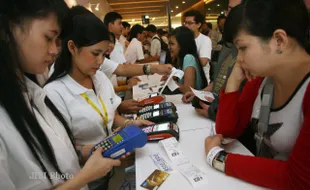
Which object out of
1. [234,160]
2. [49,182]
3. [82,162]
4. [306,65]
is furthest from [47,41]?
[306,65]

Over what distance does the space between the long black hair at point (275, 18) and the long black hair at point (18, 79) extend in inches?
26.6

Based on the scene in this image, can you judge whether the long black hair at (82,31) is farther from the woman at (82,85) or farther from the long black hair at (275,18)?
the long black hair at (275,18)

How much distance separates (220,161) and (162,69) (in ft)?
3.86

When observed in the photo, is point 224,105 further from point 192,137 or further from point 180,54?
point 180,54

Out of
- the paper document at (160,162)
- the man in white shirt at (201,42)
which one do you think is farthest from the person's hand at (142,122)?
the man in white shirt at (201,42)

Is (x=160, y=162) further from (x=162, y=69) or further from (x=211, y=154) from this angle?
(x=162, y=69)

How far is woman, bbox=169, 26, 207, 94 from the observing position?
1.96 meters

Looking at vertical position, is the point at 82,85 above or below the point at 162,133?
above

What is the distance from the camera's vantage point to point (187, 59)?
2.01 meters

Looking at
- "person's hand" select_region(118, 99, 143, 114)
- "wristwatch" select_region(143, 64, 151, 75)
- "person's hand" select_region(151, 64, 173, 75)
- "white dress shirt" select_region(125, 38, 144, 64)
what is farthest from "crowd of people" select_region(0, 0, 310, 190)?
"white dress shirt" select_region(125, 38, 144, 64)

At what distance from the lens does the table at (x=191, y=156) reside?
761 mm

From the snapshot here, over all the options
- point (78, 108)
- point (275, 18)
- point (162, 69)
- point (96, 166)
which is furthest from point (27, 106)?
point (162, 69)

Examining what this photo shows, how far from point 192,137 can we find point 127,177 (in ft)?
1.31

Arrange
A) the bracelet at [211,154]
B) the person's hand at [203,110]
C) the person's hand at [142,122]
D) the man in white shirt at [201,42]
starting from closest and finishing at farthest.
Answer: the bracelet at [211,154] < the person's hand at [142,122] < the person's hand at [203,110] < the man in white shirt at [201,42]
